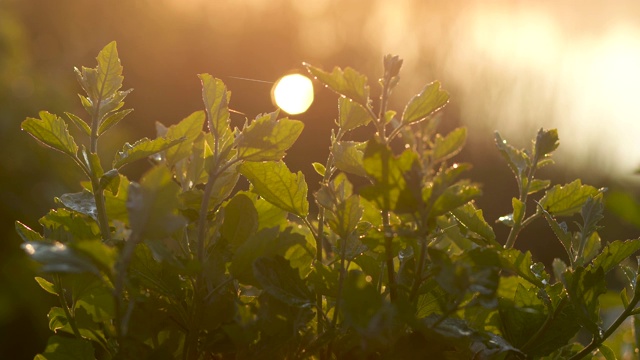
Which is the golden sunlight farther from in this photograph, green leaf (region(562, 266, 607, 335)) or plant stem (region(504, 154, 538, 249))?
green leaf (region(562, 266, 607, 335))

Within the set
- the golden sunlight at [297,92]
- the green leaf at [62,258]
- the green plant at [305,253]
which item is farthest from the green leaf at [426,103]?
the golden sunlight at [297,92]

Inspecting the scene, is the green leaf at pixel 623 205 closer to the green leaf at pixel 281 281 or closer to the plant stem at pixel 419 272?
the plant stem at pixel 419 272

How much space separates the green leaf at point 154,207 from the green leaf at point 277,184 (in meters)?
0.18

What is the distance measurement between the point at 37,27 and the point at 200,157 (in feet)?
30.7

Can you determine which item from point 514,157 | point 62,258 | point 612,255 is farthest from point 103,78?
point 612,255

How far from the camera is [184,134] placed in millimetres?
767

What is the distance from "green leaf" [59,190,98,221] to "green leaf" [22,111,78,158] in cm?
5

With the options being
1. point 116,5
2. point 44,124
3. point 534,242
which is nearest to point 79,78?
point 44,124

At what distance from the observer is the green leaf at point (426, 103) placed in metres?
0.67

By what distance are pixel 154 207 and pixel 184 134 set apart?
261 millimetres

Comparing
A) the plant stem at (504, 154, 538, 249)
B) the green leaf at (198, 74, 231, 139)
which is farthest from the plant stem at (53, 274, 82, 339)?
the plant stem at (504, 154, 538, 249)

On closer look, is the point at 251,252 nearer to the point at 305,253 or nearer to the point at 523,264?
the point at 305,253

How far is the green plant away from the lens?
0.57 meters

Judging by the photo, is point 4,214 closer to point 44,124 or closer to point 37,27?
point 44,124
